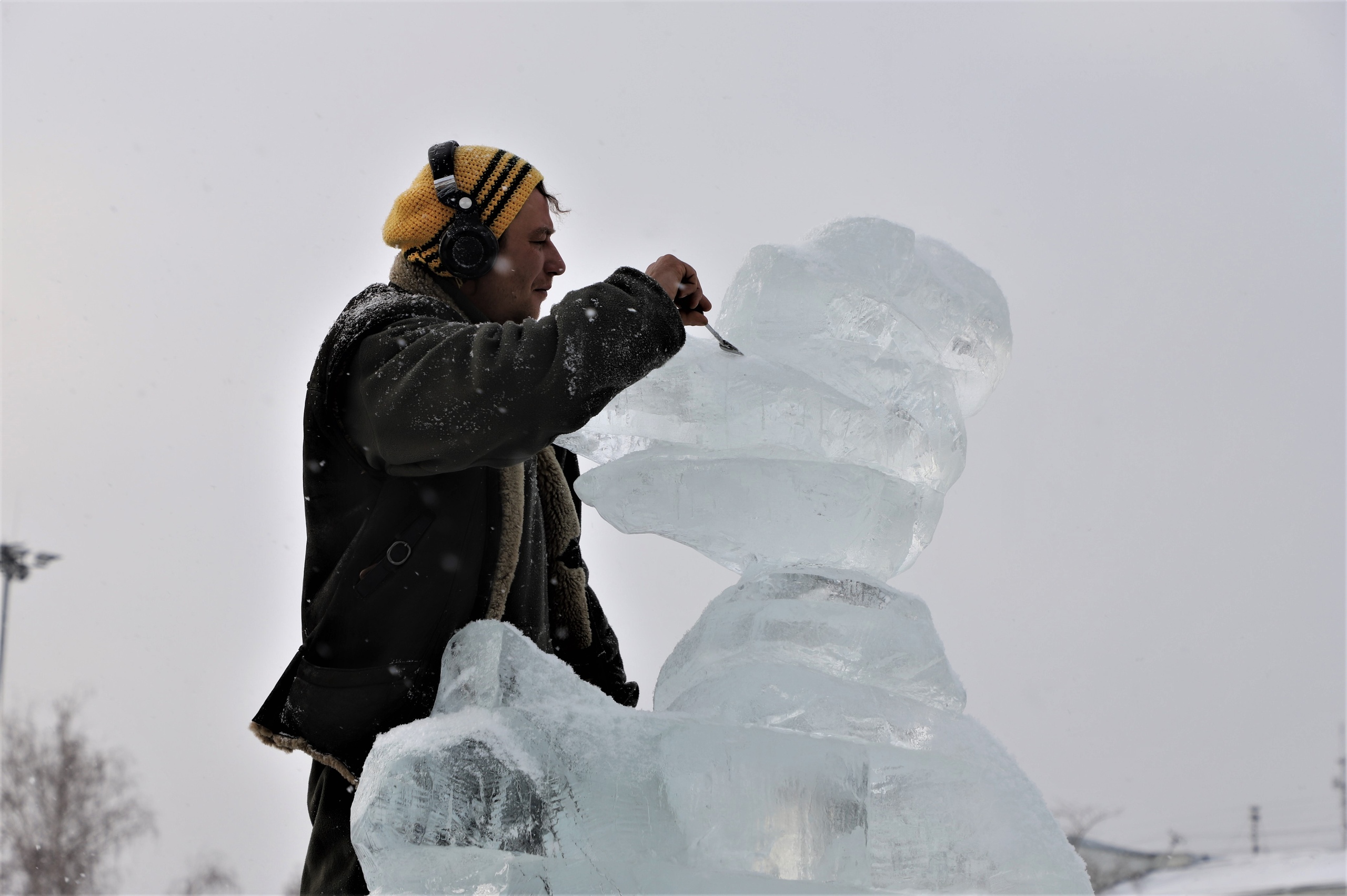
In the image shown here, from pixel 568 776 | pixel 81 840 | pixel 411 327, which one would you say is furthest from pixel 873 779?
pixel 81 840

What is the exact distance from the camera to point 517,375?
1.67 meters

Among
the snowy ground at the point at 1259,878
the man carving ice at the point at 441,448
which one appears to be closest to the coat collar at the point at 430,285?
the man carving ice at the point at 441,448

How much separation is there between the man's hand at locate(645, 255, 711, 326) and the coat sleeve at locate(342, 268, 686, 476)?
3.8 inches

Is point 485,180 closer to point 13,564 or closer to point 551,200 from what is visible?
point 551,200

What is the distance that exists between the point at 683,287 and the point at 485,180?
1.77 feet

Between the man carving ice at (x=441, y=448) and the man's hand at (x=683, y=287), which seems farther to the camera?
the man's hand at (x=683, y=287)

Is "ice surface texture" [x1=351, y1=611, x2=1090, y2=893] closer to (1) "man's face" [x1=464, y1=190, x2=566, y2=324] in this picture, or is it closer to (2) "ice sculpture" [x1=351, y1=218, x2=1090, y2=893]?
(2) "ice sculpture" [x1=351, y1=218, x2=1090, y2=893]

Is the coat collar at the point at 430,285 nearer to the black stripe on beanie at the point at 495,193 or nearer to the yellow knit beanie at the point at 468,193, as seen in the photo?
the yellow knit beanie at the point at 468,193

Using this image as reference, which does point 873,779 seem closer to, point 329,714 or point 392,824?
point 392,824

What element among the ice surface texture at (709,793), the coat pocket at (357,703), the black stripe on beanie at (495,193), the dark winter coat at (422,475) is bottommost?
the ice surface texture at (709,793)

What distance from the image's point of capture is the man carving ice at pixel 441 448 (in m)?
1.70

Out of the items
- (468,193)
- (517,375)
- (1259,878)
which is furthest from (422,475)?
(1259,878)

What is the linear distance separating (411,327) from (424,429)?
210mm

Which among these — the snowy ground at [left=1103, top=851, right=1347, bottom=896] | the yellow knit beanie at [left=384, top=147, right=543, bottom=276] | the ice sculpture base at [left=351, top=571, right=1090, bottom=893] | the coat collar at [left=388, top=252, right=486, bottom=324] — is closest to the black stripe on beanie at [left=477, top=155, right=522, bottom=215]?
the yellow knit beanie at [left=384, top=147, right=543, bottom=276]
